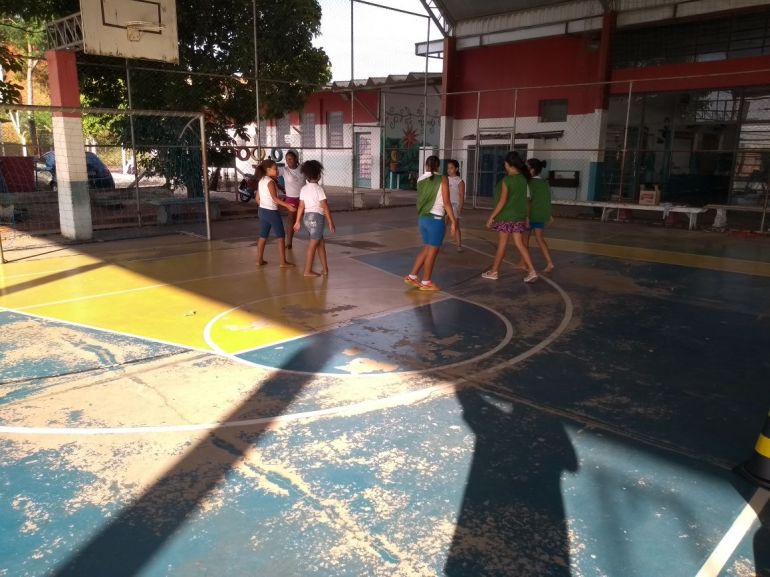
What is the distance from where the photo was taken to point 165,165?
1625 centimetres

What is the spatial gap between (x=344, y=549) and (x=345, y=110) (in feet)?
84.2

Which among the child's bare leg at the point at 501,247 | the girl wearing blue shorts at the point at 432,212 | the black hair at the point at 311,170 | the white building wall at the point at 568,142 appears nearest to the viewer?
the girl wearing blue shorts at the point at 432,212

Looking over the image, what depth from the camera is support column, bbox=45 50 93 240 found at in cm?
1105

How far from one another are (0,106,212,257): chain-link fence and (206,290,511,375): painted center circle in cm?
584

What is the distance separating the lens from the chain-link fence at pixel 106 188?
11.3m

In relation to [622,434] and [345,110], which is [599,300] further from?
[345,110]

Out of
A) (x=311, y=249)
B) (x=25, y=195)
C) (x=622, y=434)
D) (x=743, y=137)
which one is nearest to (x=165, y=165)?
(x=25, y=195)

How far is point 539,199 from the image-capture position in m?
8.90

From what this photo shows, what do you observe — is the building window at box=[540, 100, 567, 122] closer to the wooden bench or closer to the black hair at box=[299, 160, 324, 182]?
the wooden bench

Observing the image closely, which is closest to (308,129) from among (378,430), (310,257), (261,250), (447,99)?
(447,99)

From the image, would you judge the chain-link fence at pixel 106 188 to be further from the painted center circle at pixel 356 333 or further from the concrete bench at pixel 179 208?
the painted center circle at pixel 356 333

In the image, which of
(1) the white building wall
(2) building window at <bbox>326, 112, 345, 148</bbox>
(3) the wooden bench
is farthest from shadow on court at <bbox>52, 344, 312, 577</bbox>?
(2) building window at <bbox>326, 112, 345, 148</bbox>

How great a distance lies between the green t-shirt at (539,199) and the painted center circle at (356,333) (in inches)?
91.7

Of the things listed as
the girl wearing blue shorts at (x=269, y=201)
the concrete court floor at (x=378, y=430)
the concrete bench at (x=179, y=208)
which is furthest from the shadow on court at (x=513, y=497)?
the concrete bench at (x=179, y=208)
